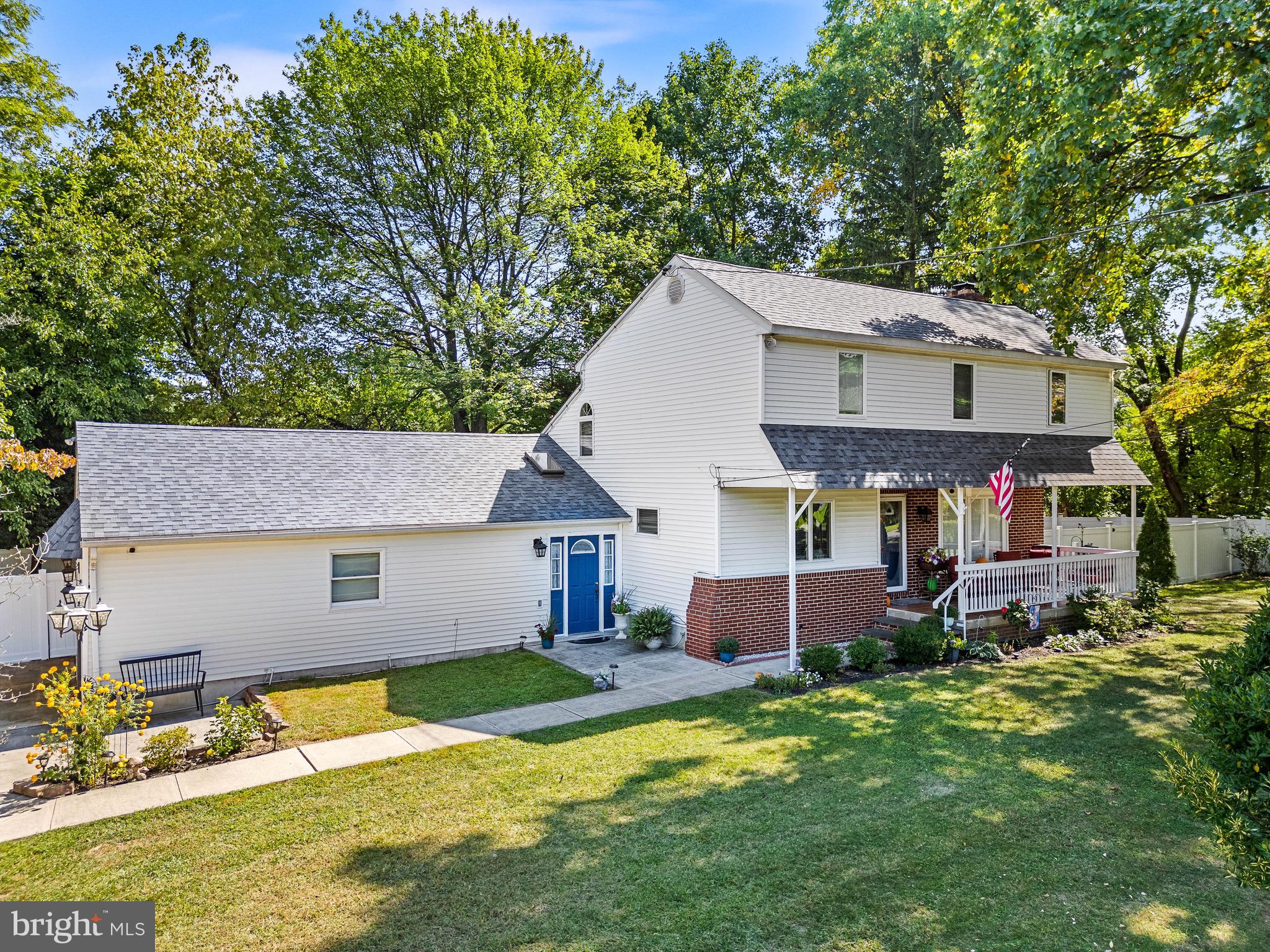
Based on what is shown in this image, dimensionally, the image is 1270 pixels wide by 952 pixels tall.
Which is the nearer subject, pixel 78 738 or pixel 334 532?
pixel 78 738

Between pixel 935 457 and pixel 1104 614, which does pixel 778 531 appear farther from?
pixel 1104 614

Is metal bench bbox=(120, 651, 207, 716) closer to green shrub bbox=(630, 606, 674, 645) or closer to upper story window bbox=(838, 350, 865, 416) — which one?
green shrub bbox=(630, 606, 674, 645)

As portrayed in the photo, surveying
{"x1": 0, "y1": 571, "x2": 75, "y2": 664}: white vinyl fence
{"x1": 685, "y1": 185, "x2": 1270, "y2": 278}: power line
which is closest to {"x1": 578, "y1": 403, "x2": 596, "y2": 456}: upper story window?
{"x1": 685, "y1": 185, "x2": 1270, "y2": 278}: power line

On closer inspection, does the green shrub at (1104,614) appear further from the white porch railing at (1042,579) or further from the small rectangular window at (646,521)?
the small rectangular window at (646,521)

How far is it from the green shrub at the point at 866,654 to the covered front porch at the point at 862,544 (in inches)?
39.9

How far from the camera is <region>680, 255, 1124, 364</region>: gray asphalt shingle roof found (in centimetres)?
1395

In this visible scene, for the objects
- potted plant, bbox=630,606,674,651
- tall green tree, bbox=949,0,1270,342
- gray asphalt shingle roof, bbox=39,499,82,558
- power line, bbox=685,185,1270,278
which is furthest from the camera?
potted plant, bbox=630,606,674,651

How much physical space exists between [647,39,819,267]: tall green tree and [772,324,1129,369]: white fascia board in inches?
616

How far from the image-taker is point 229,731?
8812mm

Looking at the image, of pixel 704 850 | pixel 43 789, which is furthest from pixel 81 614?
pixel 704 850

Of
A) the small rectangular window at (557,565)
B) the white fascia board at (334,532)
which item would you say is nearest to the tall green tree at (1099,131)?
the white fascia board at (334,532)

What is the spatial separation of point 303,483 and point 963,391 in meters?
14.0

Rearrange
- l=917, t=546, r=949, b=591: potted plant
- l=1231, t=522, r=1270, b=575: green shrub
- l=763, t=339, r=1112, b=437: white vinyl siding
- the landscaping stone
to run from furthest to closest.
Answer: l=1231, t=522, r=1270, b=575: green shrub → l=917, t=546, r=949, b=591: potted plant → l=763, t=339, r=1112, b=437: white vinyl siding → the landscaping stone

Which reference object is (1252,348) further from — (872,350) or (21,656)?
(21,656)
